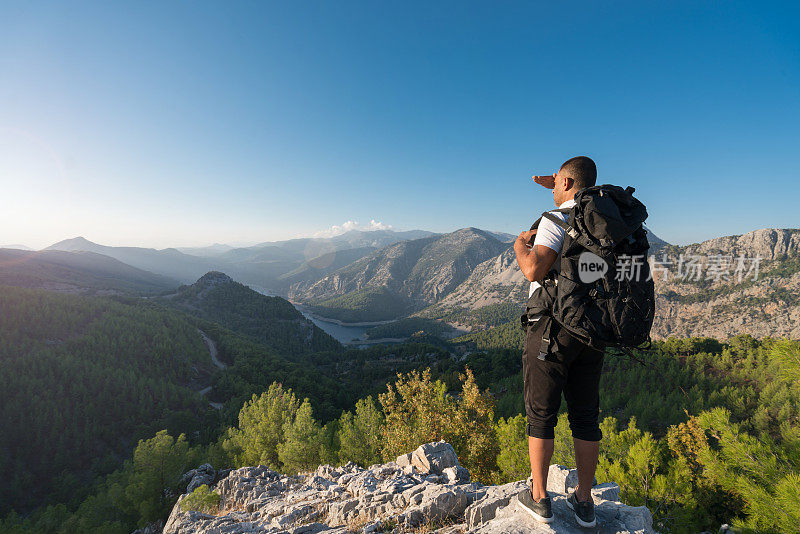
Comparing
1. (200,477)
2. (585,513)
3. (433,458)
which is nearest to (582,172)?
(585,513)

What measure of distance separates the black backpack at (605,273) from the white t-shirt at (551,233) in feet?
0.22

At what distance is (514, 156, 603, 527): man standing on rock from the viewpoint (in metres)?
3.40

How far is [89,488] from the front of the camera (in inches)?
1628

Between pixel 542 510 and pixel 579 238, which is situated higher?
pixel 579 238

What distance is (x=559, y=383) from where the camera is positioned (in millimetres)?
3611

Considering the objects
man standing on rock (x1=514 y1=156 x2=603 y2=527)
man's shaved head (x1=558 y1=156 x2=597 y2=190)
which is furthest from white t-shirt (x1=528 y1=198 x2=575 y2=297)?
man's shaved head (x1=558 y1=156 x2=597 y2=190)

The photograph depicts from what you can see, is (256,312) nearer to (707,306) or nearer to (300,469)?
(300,469)

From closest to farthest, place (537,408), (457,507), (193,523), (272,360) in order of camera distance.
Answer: (537,408) → (457,507) → (193,523) → (272,360)

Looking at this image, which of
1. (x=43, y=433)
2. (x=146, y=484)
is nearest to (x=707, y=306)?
(x=146, y=484)

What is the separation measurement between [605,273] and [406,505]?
7.43 metres

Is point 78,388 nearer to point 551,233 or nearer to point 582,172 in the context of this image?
point 551,233

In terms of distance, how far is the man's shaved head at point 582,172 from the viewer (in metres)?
3.65

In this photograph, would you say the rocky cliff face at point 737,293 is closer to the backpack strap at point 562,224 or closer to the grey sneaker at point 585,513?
the grey sneaker at point 585,513

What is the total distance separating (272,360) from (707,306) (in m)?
207
